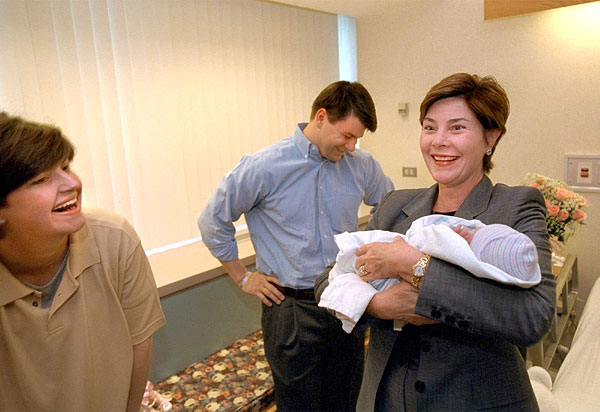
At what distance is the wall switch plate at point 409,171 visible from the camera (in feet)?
10.8

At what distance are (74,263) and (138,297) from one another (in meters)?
0.23

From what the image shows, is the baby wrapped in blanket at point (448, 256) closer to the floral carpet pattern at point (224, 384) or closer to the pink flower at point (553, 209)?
the floral carpet pattern at point (224, 384)

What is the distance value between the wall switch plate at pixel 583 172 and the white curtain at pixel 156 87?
74.4 inches

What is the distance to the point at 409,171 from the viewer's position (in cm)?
331

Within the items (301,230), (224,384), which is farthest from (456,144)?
(224,384)

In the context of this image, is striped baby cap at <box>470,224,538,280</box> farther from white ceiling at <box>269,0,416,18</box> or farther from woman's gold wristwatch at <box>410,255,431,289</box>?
white ceiling at <box>269,0,416,18</box>

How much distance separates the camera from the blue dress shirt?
1.72 meters

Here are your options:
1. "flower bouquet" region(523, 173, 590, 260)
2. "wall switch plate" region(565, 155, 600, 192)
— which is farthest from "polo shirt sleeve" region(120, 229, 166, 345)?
"wall switch plate" region(565, 155, 600, 192)

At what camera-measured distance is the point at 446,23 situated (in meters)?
2.92

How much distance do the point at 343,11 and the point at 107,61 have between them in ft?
5.87

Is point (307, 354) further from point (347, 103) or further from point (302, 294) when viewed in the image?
point (347, 103)

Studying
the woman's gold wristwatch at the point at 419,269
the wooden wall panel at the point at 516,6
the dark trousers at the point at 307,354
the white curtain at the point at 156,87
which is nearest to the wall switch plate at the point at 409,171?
the white curtain at the point at 156,87

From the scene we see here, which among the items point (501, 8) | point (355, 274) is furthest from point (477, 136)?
point (501, 8)

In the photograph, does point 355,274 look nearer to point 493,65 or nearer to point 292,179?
point 292,179
